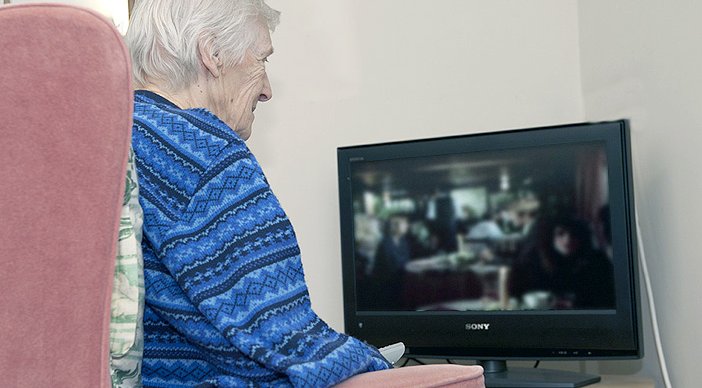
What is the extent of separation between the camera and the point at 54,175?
103cm

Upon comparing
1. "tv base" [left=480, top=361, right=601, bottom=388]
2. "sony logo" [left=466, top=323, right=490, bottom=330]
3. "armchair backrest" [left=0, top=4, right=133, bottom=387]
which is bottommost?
"tv base" [left=480, top=361, right=601, bottom=388]

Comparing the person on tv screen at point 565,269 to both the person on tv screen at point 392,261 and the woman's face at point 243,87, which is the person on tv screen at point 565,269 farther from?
the woman's face at point 243,87

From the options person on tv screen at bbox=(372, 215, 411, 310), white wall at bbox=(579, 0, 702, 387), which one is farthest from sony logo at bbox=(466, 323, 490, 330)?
white wall at bbox=(579, 0, 702, 387)

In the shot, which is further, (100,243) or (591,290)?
(591,290)

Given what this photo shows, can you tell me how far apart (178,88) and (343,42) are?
1512mm

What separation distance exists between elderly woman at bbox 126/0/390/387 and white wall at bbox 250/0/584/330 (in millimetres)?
1746

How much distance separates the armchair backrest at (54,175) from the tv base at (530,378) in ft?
6.02

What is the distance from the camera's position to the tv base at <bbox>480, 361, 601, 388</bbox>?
2693 mm

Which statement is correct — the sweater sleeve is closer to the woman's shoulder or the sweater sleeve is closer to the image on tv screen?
the woman's shoulder

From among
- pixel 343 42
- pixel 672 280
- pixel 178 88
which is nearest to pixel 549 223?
pixel 672 280

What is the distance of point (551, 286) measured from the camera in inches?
111

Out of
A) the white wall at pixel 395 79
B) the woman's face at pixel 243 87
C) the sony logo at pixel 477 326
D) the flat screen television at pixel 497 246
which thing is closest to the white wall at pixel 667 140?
the flat screen television at pixel 497 246

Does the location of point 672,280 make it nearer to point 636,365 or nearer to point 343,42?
point 636,365

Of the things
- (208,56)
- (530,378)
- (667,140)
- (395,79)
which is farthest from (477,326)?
(208,56)
